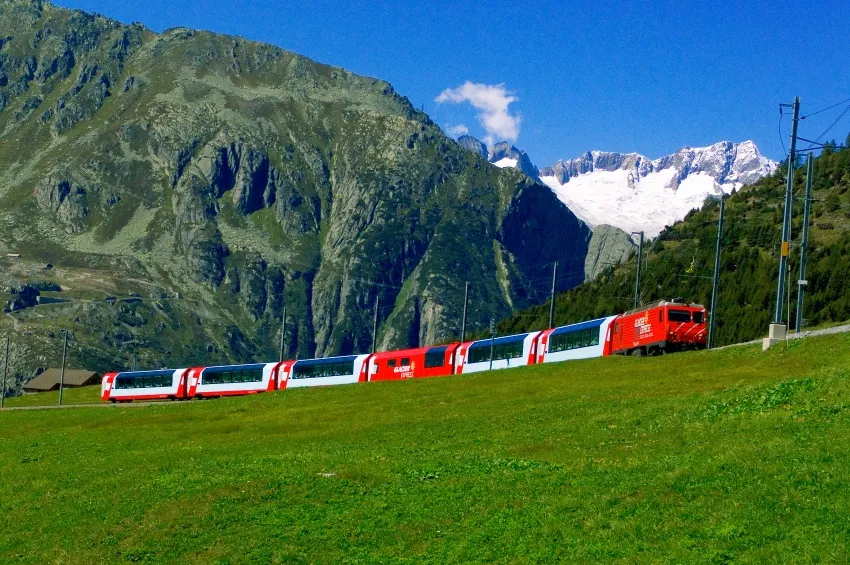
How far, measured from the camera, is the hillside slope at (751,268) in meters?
138

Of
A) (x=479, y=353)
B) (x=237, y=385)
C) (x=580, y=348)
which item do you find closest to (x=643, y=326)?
(x=580, y=348)

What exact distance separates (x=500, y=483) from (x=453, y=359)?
250ft

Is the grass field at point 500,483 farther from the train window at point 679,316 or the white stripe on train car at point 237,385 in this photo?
the white stripe on train car at point 237,385

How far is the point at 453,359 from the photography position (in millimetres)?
108250

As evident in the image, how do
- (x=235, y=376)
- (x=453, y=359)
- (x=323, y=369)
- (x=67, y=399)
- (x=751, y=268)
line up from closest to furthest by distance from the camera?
(x=453, y=359), (x=323, y=369), (x=235, y=376), (x=67, y=399), (x=751, y=268)

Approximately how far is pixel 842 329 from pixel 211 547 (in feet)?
143

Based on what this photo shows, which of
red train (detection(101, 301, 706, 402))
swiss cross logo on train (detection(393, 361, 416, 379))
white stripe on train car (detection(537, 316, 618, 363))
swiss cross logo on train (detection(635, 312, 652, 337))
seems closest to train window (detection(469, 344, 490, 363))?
red train (detection(101, 301, 706, 402))

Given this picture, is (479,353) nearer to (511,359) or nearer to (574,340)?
(511,359)

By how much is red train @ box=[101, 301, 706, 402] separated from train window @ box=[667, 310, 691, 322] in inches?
2.8

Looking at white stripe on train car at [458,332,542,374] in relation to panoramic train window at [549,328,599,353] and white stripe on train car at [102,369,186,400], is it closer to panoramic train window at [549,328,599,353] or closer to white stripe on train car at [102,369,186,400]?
panoramic train window at [549,328,599,353]

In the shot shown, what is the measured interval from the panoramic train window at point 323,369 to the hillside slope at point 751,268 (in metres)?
38.2

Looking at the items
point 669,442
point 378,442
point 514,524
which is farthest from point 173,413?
point 514,524

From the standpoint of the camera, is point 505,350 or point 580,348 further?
point 505,350

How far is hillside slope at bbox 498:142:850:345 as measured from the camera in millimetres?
138125
